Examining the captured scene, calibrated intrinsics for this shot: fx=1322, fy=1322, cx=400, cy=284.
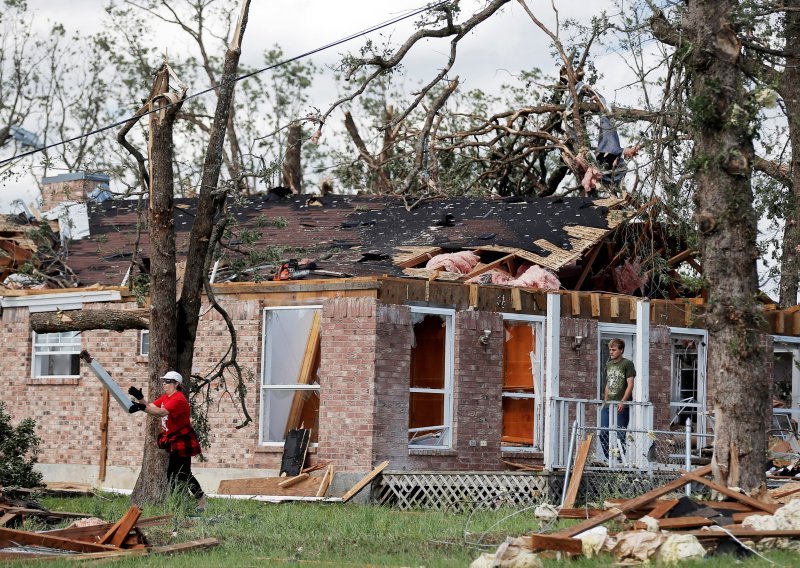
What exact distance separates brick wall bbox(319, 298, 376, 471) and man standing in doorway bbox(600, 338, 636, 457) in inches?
133

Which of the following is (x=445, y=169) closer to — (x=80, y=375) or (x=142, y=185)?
(x=80, y=375)

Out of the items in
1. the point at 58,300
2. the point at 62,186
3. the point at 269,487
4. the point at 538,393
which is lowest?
the point at 269,487

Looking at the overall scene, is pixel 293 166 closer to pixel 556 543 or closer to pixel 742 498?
pixel 742 498

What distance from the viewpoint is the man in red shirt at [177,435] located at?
15.1m

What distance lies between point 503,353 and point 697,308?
3.33 metres

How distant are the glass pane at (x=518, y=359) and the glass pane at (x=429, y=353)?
1264mm

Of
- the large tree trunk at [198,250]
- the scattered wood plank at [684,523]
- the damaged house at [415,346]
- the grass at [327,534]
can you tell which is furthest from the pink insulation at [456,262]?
the scattered wood plank at [684,523]

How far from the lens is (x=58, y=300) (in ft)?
72.4

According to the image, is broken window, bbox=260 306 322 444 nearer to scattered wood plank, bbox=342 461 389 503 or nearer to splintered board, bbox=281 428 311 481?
splintered board, bbox=281 428 311 481

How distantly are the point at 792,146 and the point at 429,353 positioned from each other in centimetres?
802

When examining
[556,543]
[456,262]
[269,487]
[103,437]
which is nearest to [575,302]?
[456,262]

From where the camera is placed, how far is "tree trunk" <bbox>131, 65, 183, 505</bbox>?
16656 millimetres

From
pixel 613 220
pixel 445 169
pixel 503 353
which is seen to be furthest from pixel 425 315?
pixel 445 169

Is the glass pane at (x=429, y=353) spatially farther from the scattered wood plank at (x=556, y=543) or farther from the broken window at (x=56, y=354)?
the scattered wood plank at (x=556, y=543)
